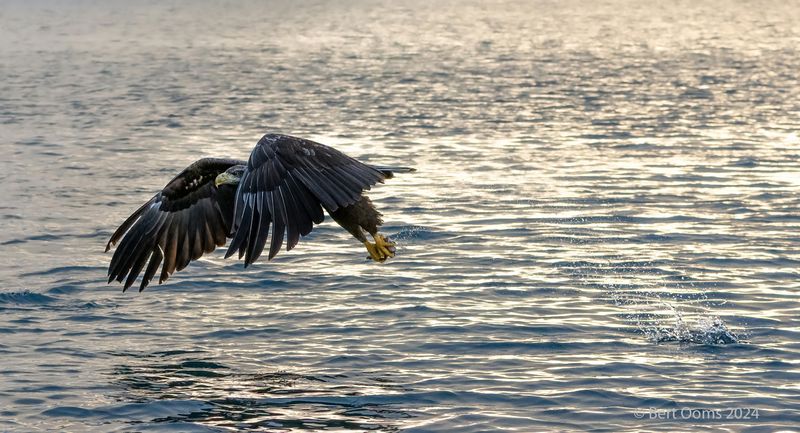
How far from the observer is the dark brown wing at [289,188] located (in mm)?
9500

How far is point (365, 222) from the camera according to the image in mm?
11328

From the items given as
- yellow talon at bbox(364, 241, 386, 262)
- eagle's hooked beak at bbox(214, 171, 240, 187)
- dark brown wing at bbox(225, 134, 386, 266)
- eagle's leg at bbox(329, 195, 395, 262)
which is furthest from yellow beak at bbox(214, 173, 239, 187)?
yellow talon at bbox(364, 241, 386, 262)

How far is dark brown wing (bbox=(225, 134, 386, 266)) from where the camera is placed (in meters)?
9.50

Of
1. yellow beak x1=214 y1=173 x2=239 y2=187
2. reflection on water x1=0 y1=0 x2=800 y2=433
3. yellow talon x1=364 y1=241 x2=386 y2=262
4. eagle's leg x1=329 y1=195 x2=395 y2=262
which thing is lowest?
reflection on water x1=0 y1=0 x2=800 y2=433

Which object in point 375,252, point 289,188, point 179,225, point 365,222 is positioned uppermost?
point 289,188

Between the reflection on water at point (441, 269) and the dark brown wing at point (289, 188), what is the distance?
1.38 metres

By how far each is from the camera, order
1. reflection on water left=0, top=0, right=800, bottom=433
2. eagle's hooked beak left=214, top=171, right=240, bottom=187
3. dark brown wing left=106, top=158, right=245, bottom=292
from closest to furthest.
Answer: reflection on water left=0, top=0, right=800, bottom=433 < eagle's hooked beak left=214, top=171, right=240, bottom=187 < dark brown wing left=106, top=158, right=245, bottom=292

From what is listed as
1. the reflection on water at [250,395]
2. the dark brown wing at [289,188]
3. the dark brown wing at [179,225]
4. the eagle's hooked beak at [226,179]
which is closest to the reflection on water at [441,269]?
the reflection on water at [250,395]

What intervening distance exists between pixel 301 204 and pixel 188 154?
13.6 metres

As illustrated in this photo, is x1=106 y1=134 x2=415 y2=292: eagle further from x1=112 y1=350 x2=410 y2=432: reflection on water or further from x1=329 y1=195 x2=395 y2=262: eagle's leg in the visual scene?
x1=112 y1=350 x2=410 y2=432: reflection on water

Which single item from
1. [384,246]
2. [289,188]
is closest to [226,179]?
[289,188]

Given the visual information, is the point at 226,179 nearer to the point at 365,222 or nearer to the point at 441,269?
the point at 365,222

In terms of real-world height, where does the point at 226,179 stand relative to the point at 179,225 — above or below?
above

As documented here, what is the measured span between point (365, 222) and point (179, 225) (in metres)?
1.88
